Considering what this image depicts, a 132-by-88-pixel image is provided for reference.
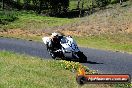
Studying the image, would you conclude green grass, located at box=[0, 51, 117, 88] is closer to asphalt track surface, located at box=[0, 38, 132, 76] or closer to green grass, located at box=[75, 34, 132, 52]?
asphalt track surface, located at box=[0, 38, 132, 76]

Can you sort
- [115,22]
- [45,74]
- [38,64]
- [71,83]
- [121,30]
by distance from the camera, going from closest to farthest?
[71,83] → [45,74] → [38,64] → [121,30] → [115,22]

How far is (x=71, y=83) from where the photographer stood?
1507 centimetres

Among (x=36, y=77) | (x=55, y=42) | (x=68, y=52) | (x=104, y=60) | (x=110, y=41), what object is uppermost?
(x=36, y=77)

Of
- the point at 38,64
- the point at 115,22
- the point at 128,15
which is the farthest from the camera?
the point at 128,15

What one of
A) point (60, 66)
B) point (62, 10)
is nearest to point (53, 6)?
point (62, 10)

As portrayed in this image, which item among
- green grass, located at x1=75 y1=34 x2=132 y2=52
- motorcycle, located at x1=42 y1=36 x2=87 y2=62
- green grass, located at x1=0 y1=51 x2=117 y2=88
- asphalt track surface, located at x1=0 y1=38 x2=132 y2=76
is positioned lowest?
green grass, located at x1=75 y1=34 x2=132 y2=52

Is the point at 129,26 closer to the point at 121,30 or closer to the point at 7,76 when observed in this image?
the point at 121,30

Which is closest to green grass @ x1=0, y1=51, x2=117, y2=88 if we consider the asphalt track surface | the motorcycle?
the asphalt track surface

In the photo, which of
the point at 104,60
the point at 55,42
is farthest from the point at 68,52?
the point at 104,60

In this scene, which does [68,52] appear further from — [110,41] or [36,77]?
[110,41]

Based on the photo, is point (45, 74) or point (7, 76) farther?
point (45, 74)

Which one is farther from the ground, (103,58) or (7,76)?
(7,76)

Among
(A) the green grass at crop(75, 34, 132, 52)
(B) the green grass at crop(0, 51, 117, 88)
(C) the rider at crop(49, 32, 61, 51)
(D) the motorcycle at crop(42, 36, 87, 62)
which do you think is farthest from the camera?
(A) the green grass at crop(75, 34, 132, 52)

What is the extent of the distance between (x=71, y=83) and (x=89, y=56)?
14215 mm
